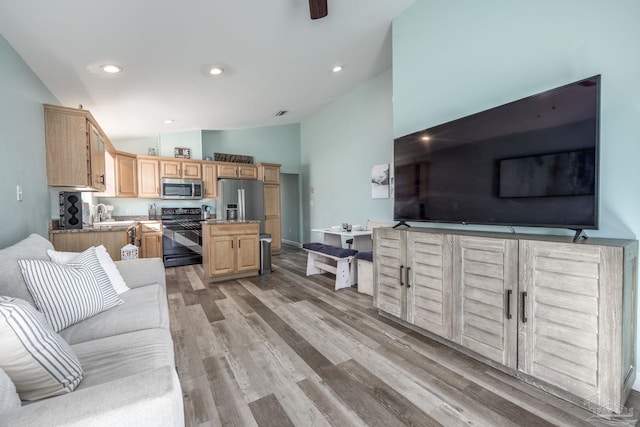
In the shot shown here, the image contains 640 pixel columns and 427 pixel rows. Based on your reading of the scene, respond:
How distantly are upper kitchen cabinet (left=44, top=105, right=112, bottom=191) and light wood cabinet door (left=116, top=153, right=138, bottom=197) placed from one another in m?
1.85

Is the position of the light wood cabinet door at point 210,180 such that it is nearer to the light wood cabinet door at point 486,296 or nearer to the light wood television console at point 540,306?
the light wood television console at point 540,306

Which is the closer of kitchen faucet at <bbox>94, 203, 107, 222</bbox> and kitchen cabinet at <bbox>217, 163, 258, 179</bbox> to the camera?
kitchen faucet at <bbox>94, 203, 107, 222</bbox>

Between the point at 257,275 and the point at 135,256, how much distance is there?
169cm

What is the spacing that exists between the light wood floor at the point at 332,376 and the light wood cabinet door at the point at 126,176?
3047 mm

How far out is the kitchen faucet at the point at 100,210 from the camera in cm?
473

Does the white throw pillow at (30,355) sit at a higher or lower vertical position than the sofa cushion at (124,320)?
higher

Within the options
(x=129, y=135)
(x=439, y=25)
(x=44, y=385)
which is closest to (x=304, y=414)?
(x=44, y=385)

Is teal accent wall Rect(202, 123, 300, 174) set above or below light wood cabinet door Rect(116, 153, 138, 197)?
above

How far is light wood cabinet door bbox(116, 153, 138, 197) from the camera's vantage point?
4.73 m

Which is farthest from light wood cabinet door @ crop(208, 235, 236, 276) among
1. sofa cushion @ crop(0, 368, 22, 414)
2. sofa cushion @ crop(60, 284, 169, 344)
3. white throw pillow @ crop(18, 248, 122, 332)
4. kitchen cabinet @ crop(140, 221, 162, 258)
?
sofa cushion @ crop(0, 368, 22, 414)

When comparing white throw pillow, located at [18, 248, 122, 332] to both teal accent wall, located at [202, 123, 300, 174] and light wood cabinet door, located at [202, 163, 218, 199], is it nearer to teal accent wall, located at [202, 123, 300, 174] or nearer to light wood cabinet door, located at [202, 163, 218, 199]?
light wood cabinet door, located at [202, 163, 218, 199]

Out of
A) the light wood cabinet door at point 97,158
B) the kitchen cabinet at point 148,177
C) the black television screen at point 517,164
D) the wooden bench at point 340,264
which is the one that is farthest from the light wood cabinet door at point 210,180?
the black television screen at point 517,164

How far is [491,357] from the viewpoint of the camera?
1825mm

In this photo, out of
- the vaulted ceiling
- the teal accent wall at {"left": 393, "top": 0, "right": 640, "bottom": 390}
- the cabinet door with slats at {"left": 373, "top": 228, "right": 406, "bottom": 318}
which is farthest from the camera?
the cabinet door with slats at {"left": 373, "top": 228, "right": 406, "bottom": 318}
